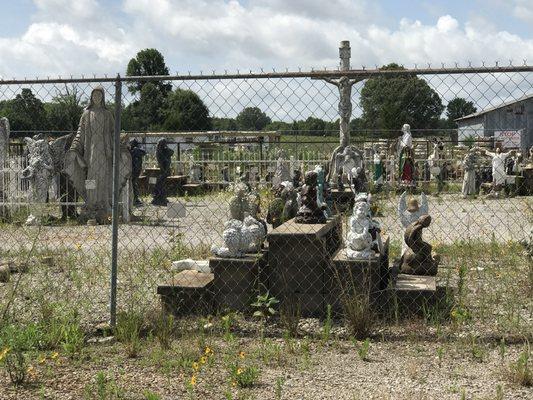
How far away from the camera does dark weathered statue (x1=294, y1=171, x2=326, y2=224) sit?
23.7 ft

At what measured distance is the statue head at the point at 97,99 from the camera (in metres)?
13.8

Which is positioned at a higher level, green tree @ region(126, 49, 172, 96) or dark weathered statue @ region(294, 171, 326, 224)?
green tree @ region(126, 49, 172, 96)

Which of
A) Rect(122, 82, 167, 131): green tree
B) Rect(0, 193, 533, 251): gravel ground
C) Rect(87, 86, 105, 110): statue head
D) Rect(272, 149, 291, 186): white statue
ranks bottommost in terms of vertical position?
Rect(0, 193, 533, 251): gravel ground

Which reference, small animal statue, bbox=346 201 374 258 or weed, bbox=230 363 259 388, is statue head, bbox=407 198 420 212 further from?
weed, bbox=230 363 259 388

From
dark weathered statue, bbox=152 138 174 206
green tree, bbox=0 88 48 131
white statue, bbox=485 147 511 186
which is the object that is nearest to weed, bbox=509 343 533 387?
green tree, bbox=0 88 48 131

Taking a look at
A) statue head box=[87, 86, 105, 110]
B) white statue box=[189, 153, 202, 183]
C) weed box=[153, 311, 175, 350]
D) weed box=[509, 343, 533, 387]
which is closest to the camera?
weed box=[509, 343, 533, 387]

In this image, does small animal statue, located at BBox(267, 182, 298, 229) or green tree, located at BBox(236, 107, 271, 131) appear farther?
small animal statue, located at BBox(267, 182, 298, 229)

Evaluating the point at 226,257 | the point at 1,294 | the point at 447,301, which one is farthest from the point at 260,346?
the point at 1,294

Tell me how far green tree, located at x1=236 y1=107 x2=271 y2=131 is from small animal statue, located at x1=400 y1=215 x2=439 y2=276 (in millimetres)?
2186

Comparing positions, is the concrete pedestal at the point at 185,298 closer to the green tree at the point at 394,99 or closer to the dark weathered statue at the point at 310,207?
the dark weathered statue at the point at 310,207

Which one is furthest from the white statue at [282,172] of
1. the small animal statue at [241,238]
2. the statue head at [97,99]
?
the small animal statue at [241,238]

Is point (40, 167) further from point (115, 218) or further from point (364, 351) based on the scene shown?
point (364, 351)

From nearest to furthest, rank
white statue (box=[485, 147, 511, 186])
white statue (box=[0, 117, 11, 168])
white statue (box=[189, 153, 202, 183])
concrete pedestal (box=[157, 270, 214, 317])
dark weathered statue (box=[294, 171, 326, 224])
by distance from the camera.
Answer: concrete pedestal (box=[157, 270, 214, 317])
dark weathered statue (box=[294, 171, 326, 224])
white statue (box=[0, 117, 11, 168])
white statue (box=[485, 147, 511, 186])
white statue (box=[189, 153, 202, 183])

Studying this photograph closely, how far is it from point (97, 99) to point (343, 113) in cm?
792
